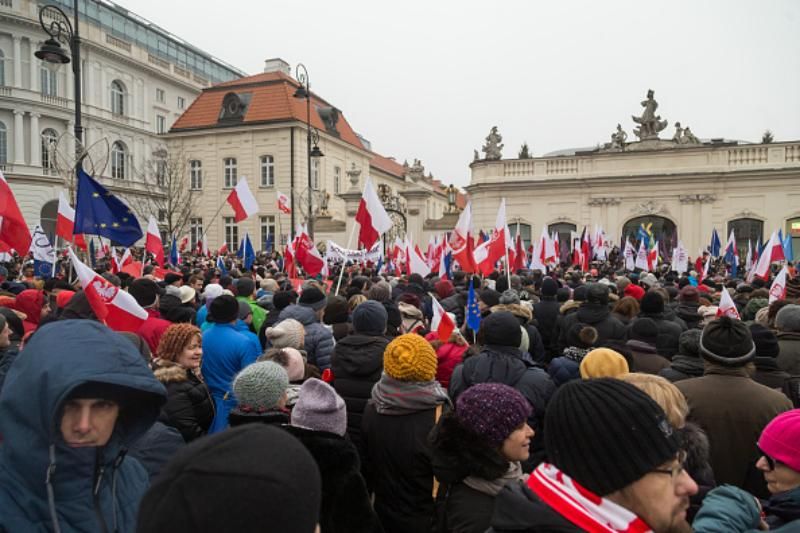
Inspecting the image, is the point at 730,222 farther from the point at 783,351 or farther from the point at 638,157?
the point at 783,351

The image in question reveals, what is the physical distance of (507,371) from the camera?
3982 millimetres

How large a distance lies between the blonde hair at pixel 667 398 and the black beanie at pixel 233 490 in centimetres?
192

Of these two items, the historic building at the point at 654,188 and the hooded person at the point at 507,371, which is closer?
the hooded person at the point at 507,371

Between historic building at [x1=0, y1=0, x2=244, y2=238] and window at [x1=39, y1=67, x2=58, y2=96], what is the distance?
7 centimetres

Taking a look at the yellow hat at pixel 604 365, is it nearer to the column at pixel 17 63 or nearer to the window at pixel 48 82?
the column at pixel 17 63

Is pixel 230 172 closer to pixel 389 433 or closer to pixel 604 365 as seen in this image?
pixel 389 433

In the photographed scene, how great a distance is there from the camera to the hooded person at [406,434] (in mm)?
3365

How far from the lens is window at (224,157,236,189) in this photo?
39500 mm

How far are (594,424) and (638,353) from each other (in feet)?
11.2

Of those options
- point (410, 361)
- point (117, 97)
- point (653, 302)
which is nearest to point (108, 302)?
point (410, 361)

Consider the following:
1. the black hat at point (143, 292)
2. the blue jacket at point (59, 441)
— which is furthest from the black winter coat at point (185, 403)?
the black hat at point (143, 292)

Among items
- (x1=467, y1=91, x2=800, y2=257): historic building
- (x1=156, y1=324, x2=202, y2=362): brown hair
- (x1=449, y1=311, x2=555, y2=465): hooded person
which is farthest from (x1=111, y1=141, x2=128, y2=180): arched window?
(x1=449, y1=311, x2=555, y2=465): hooded person

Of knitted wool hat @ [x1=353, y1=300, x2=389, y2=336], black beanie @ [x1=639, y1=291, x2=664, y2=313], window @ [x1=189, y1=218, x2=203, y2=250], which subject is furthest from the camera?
window @ [x1=189, y1=218, x2=203, y2=250]

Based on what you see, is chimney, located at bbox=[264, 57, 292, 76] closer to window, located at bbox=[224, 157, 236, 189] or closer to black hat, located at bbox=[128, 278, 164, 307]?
window, located at bbox=[224, 157, 236, 189]
